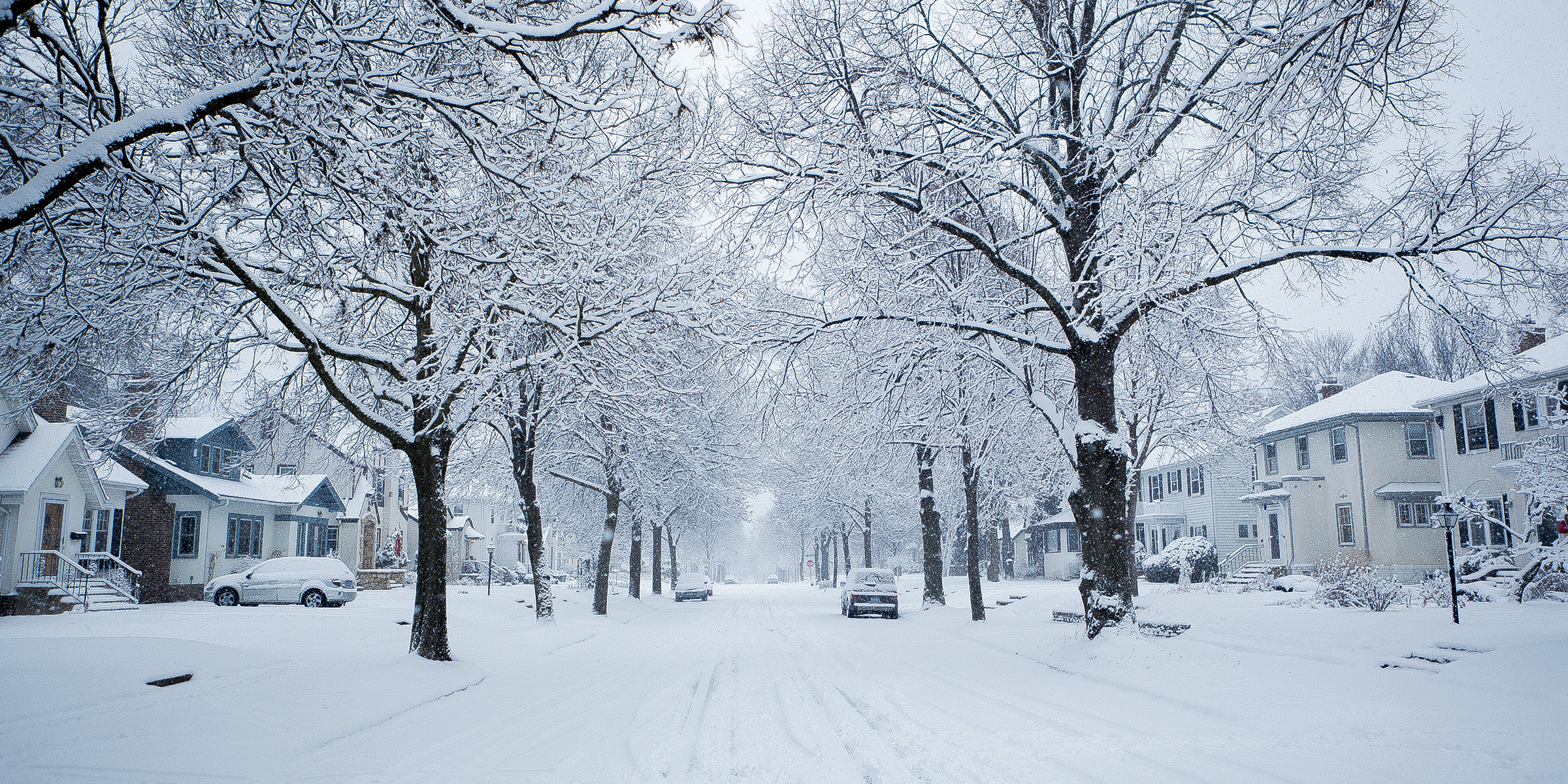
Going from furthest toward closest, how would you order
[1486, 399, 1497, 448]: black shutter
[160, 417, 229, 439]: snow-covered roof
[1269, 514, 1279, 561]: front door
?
[1269, 514, 1279, 561]: front door, [160, 417, 229, 439]: snow-covered roof, [1486, 399, 1497, 448]: black shutter

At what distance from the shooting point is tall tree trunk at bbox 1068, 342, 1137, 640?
11.8m

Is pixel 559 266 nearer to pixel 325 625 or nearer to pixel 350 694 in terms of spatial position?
pixel 350 694

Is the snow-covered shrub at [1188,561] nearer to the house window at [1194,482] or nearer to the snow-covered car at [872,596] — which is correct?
the house window at [1194,482]

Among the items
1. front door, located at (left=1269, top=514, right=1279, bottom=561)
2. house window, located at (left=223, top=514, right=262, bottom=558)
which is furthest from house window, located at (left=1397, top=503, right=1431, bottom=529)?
house window, located at (left=223, top=514, right=262, bottom=558)

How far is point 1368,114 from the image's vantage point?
31.7 feet

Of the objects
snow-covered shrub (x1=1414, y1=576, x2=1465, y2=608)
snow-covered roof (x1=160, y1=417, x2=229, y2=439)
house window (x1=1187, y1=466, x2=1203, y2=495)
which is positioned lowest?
snow-covered shrub (x1=1414, y1=576, x2=1465, y2=608)

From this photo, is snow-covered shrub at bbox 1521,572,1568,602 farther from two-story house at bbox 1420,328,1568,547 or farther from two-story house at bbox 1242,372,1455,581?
two-story house at bbox 1242,372,1455,581

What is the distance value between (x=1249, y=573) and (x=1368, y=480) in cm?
588

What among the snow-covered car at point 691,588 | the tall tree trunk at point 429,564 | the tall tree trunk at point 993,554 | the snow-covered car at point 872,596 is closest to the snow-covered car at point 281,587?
the snow-covered car at point 872,596

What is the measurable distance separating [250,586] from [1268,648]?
91.0 feet

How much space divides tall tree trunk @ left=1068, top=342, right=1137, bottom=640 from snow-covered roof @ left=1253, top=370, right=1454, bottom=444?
24667 millimetres

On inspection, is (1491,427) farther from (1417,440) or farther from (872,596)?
(872,596)

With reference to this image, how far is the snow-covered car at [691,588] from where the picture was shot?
40.1m

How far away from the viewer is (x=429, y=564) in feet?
39.9
